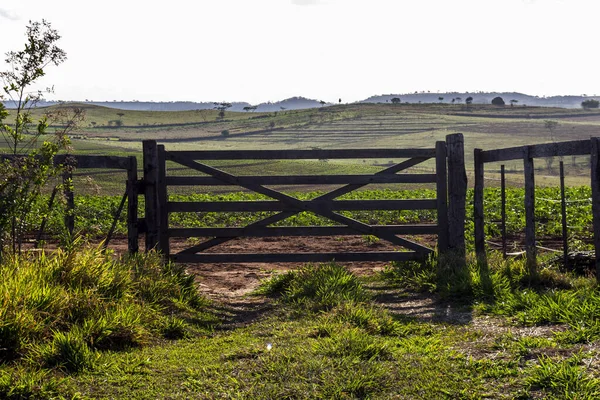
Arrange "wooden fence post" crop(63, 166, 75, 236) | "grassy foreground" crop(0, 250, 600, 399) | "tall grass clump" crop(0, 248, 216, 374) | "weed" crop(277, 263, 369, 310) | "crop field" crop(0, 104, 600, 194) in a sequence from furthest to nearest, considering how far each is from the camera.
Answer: "crop field" crop(0, 104, 600, 194)
"wooden fence post" crop(63, 166, 75, 236)
"weed" crop(277, 263, 369, 310)
"tall grass clump" crop(0, 248, 216, 374)
"grassy foreground" crop(0, 250, 600, 399)

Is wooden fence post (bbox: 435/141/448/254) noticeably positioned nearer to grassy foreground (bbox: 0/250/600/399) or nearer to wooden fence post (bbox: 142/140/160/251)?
grassy foreground (bbox: 0/250/600/399)

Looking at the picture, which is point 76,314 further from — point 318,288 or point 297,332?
point 318,288

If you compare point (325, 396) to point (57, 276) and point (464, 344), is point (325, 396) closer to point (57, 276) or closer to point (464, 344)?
point (464, 344)

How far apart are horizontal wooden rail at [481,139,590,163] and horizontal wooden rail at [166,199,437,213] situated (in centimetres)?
127

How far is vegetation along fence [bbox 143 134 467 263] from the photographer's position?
31.5 feet

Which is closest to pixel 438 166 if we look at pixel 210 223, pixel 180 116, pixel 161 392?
pixel 161 392

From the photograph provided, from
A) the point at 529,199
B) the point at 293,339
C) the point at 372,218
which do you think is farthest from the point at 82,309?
the point at 372,218

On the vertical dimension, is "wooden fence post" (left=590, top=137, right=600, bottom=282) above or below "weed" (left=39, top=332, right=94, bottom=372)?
above

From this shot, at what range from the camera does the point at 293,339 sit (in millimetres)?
5934

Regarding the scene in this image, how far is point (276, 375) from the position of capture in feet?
16.3

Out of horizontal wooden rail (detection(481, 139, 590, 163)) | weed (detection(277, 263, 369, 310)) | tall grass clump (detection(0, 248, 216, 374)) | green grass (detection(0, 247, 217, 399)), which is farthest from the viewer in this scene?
horizontal wooden rail (detection(481, 139, 590, 163))

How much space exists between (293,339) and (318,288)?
191 cm

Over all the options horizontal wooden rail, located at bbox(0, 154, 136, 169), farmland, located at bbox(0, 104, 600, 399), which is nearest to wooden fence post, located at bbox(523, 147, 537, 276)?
farmland, located at bbox(0, 104, 600, 399)

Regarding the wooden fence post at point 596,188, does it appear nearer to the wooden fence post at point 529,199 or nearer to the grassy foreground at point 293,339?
the grassy foreground at point 293,339
